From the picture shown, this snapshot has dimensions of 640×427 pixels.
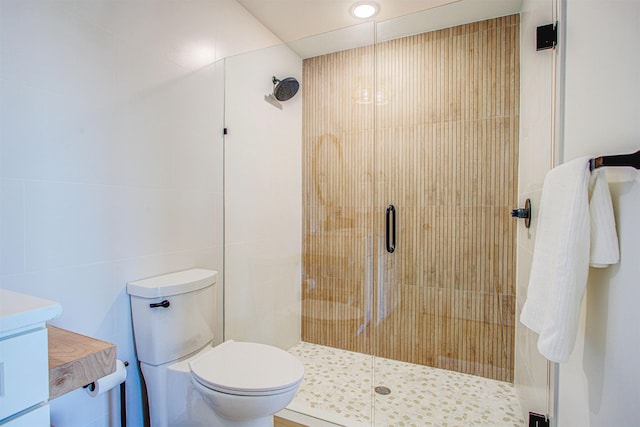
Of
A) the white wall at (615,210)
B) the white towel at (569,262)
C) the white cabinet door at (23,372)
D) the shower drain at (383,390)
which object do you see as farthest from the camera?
the shower drain at (383,390)

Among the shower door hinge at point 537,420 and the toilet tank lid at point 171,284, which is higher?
the toilet tank lid at point 171,284

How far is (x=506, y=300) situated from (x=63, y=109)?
→ 2.49m

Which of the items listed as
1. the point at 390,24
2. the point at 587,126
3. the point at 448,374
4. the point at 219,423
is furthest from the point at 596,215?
the point at 390,24

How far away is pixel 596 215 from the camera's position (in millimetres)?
849

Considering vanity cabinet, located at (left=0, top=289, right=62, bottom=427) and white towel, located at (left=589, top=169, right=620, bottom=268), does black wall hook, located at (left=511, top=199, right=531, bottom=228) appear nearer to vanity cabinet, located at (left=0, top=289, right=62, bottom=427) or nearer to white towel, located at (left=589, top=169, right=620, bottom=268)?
white towel, located at (left=589, top=169, right=620, bottom=268)

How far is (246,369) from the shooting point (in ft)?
4.30

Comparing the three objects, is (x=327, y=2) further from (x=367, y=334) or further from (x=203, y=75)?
(x=367, y=334)

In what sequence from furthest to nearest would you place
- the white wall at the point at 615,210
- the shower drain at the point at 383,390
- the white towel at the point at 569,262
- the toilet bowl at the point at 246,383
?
the shower drain at the point at 383,390 < the toilet bowl at the point at 246,383 < the white towel at the point at 569,262 < the white wall at the point at 615,210

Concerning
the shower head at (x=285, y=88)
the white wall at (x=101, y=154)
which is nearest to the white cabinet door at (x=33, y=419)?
the white wall at (x=101, y=154)

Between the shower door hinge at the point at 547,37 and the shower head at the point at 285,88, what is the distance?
150cm

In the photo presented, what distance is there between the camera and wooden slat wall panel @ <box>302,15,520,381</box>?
202 cm

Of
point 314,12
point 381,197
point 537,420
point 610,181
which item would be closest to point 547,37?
point 610,181

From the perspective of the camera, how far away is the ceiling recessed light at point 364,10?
1954 mm

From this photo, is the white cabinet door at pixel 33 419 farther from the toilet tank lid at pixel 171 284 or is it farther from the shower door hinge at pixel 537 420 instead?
the shower door hinge at pixel 537 420
